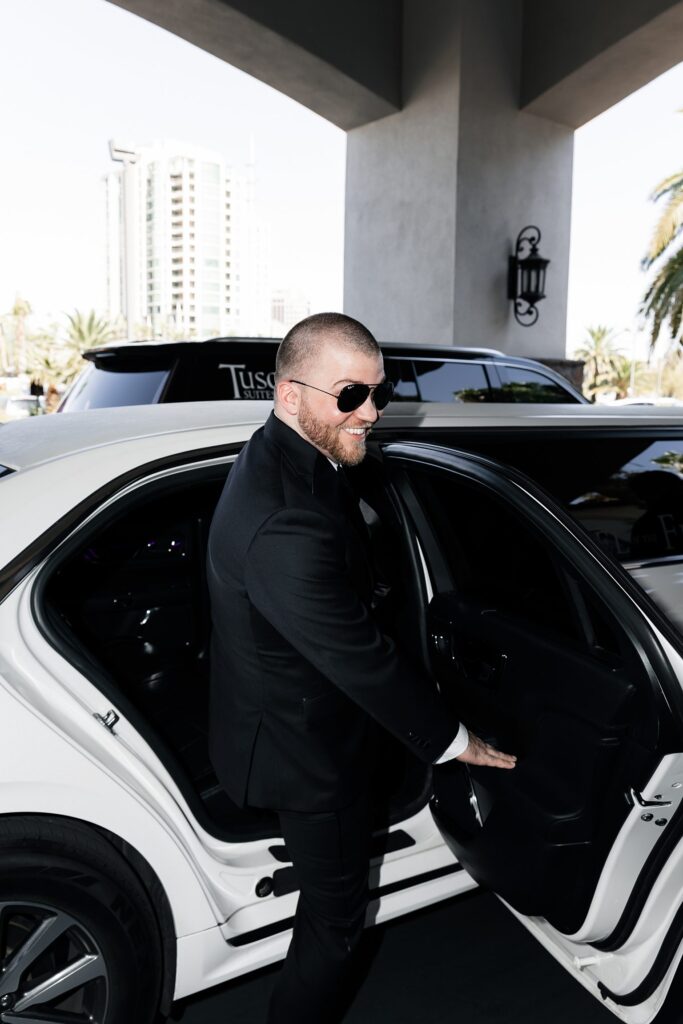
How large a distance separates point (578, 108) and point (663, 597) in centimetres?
928

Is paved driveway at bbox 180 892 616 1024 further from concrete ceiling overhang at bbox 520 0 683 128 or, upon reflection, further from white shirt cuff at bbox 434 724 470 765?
concrete ceiling overhang at bbox 520 0 683 128

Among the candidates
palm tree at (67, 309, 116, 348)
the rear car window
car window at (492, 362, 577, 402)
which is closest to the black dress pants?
the rear car window

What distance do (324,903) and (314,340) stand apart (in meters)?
1.08

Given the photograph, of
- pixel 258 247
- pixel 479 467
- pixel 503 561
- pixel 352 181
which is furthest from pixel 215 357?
pixel 258 247

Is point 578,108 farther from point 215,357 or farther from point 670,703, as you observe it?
point 670,703

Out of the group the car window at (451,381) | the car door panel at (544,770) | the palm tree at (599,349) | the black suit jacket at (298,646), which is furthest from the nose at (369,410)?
the palm tree at (599,349)

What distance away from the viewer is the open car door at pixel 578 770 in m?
1.51

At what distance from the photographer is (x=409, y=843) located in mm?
2066

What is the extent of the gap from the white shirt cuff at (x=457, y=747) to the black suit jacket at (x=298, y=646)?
0.6 inches

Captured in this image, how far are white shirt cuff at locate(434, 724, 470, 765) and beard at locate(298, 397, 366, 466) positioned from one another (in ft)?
1.85

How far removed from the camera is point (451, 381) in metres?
5.81

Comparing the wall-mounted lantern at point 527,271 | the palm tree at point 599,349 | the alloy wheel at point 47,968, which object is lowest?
the alloy wheel at point 47,968

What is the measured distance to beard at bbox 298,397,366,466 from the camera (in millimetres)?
1499

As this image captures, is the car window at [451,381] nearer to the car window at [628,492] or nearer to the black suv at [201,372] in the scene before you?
the black suv at [201,372]
